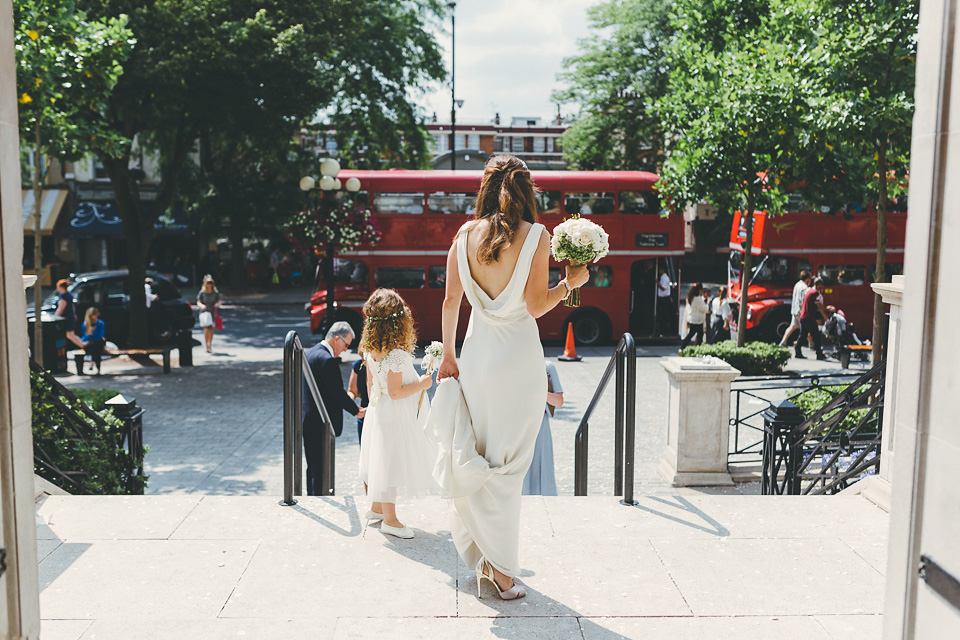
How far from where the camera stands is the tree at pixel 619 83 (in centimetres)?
3012

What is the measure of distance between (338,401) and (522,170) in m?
3.52

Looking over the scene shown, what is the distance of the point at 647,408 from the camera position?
12562 millimetres

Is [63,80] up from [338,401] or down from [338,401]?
up

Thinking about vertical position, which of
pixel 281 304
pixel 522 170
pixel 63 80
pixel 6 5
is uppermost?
pixel 63 80

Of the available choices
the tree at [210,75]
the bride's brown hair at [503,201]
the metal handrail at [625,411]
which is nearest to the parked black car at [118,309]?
the tree at [210,75]

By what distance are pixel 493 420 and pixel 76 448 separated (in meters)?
4.06

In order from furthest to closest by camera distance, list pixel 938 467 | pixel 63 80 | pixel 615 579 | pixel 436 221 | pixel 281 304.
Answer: pixel 281 304, pixel 436 221, pixel 63 80, pixel 615 579, pixel 938 467

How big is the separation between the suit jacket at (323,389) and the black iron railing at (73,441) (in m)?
1.53

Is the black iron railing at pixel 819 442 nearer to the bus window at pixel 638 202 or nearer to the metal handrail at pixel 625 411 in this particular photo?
the metal handrail at pixel 625 411

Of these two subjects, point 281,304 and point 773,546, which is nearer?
point 773,546

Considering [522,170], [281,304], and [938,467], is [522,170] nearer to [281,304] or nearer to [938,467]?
[938,467]

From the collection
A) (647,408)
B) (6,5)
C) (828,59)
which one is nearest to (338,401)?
(6,5)

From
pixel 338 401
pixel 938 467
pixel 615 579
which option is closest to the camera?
pixel 938 467

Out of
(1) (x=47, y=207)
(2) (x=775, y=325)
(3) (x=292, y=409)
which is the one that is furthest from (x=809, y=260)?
(1) (x=47, y=207)
